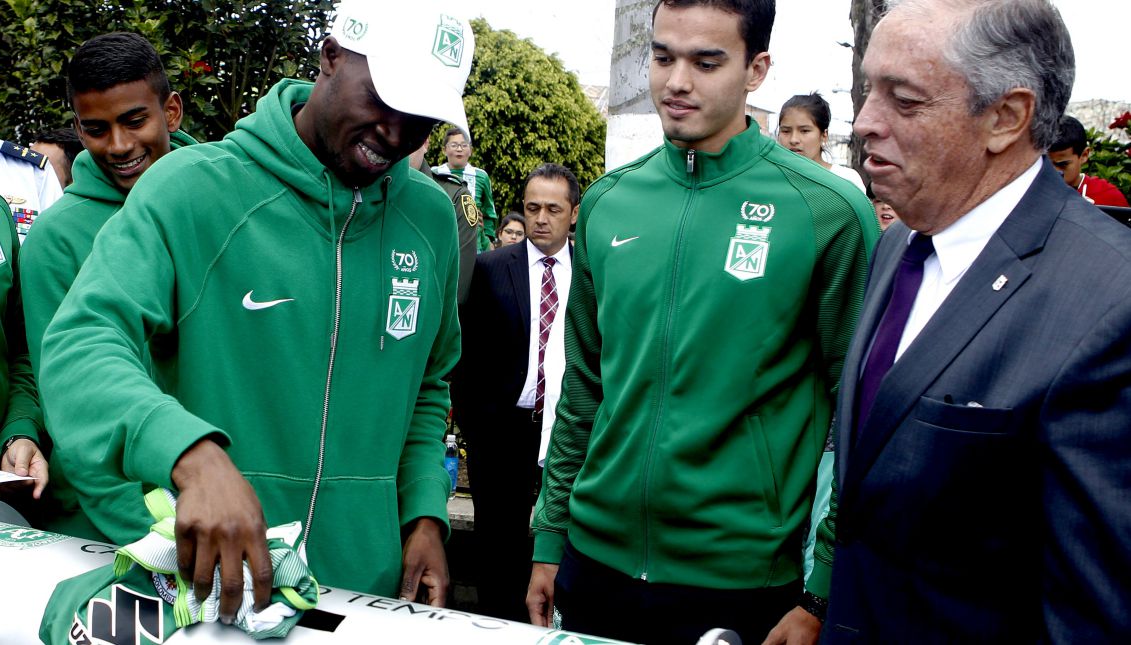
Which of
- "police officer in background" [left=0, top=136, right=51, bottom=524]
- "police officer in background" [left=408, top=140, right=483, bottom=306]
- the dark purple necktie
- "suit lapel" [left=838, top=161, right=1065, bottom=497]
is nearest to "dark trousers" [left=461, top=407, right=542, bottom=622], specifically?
"police officer in background" [left=408, top=140, right=483, bottom=306]

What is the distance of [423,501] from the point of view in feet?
8.30

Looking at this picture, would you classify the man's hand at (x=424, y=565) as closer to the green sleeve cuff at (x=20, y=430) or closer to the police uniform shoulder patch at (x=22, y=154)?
the green sleeve cuff at (x=20, y=430)

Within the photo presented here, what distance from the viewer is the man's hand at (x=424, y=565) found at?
244 centimetres

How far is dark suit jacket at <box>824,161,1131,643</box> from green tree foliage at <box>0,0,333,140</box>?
594 centimetres

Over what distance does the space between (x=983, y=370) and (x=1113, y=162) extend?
6.94 m

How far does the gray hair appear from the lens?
197cm

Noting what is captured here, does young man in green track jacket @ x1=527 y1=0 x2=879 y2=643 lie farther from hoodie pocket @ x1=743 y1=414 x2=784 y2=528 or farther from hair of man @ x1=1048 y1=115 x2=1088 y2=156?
hair of man @ x1=1048 y1=115 x2=1088 y2=156

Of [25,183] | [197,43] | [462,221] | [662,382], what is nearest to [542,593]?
[662,382]

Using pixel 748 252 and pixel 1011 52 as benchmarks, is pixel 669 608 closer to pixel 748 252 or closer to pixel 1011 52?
pixel 748 252

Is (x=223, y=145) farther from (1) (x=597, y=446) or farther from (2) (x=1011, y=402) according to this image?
(2) (x=1011, y=402)

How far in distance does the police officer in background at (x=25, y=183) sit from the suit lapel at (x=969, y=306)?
3.73 m

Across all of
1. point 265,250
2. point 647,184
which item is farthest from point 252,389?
point 647,184

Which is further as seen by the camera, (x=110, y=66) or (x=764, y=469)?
(x=110, y=66)

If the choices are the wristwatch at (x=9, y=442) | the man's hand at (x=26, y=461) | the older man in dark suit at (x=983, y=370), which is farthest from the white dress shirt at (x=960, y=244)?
the wristwatch at (x=9, y=442)
